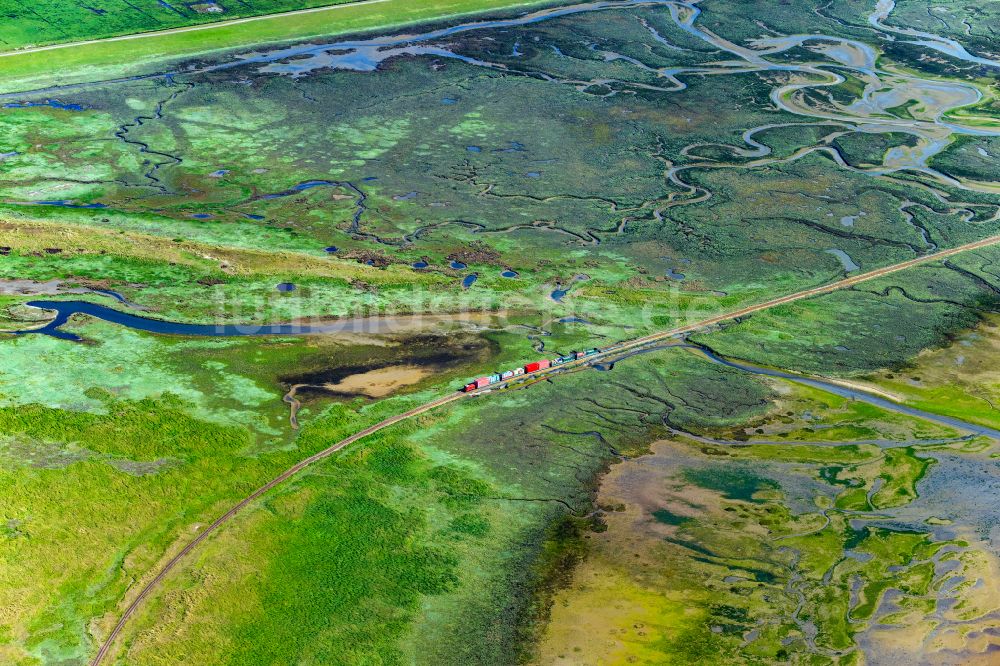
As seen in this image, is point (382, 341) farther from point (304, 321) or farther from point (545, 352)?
point (545, 352)

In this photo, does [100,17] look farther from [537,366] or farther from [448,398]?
[537,366]

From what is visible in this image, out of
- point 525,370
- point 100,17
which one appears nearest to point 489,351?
point 525,370

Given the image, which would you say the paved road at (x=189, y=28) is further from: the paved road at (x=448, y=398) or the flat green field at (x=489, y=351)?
the paved road at (x=448, y=398)

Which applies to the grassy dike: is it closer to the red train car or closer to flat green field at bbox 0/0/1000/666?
flat green field at bbox 0/0/1000/666

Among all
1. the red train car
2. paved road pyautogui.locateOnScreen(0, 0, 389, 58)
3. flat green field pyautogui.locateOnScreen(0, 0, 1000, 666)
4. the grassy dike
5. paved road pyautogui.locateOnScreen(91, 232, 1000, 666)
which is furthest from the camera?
paved road pyautogui.locateOnScreen(0, 0, 389, 58)

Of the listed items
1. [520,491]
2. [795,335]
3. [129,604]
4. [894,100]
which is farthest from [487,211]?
[894,100]

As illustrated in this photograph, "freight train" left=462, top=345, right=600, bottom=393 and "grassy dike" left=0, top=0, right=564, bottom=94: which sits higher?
"grassy dike" left=0, top=0, right=564, bottom=94

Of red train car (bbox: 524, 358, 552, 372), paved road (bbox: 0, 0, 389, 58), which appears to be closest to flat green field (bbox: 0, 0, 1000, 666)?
paved road (bbox: 0, 0, 389, 58)
